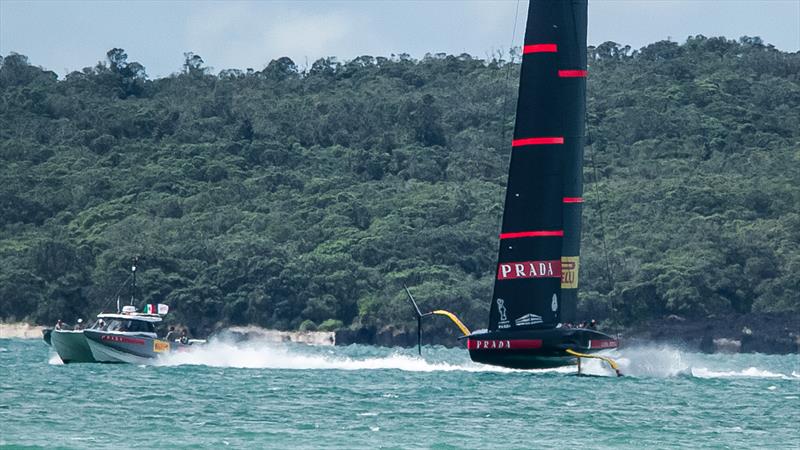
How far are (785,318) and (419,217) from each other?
38.9 meters

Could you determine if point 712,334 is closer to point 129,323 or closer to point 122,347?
point 129,323

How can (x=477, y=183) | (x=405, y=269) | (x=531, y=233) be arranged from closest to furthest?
(x=531, y=233) → (x=405, y=269) → (x=477, y=183)

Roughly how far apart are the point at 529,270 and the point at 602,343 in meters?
3.60

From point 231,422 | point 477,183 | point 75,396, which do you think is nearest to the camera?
point 231,422

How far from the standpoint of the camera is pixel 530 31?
5484cm

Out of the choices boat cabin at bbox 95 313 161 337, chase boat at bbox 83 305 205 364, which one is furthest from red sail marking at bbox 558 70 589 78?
boat cabin at bbox 95 313 161 337

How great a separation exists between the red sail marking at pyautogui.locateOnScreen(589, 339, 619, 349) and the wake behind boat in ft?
0.11

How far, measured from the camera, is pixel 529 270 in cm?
5428

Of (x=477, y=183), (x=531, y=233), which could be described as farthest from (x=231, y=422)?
(x=477, y=183)

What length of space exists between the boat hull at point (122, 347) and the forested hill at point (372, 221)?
60577mm

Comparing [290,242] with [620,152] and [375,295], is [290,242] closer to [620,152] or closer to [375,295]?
[375,295]

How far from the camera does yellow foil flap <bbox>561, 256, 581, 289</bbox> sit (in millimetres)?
55562

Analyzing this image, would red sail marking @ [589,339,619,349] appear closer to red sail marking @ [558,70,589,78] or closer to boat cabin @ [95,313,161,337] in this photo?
red sail marking @ [558,70,589,78]

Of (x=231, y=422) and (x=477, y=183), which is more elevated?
(x=477, y=183)
